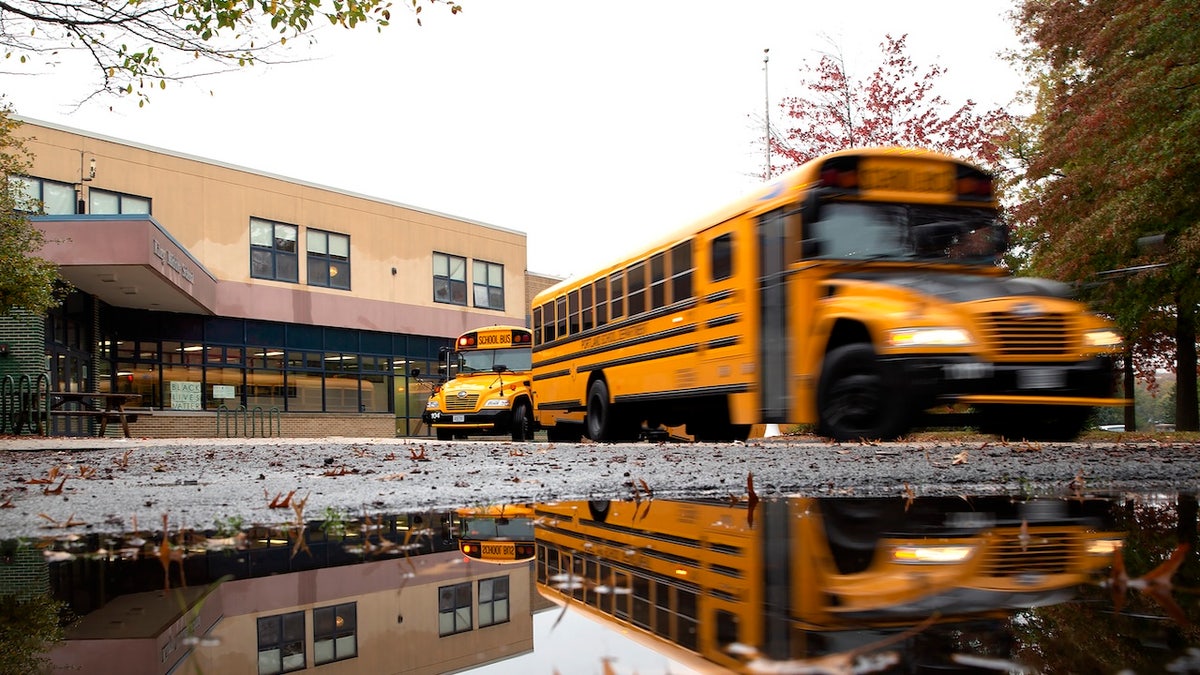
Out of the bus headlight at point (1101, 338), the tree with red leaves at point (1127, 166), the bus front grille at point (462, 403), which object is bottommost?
Answer: the bus front grille at point (462, 403)

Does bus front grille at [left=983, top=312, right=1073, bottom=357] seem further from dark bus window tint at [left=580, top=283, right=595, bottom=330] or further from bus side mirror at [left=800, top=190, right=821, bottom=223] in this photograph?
dark bus window tint at [left=580, top=283, right=595, bottom=330]

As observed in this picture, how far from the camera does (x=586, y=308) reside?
1681cm

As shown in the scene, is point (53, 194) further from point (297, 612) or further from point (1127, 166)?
point (297, 612)

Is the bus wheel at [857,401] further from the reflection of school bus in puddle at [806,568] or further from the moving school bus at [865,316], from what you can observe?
the reflection of school bus in puddle at [806,568]

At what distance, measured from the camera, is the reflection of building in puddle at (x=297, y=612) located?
1.94 meters

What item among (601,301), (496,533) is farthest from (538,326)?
(496,533)

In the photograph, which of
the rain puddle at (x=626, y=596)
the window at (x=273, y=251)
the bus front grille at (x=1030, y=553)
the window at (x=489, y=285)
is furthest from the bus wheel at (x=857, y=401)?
the window at (x=489, y=285)

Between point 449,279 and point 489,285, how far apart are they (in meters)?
2.37

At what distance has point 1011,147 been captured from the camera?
1179 inches

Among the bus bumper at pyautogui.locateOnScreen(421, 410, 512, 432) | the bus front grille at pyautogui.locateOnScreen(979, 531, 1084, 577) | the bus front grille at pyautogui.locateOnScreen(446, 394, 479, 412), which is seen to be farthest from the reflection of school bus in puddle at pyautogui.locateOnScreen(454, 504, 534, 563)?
the bus front grille at pyautogui.locateOnScreen(446, 394, 479, 412)

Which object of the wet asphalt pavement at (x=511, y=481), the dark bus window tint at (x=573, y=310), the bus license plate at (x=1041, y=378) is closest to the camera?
the wet asphalt pavement at (x=511, y=481)

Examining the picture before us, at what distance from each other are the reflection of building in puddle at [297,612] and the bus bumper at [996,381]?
20.2ft

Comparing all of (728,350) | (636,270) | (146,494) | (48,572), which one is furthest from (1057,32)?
(48,572)

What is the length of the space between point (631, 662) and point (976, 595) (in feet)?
3.28
